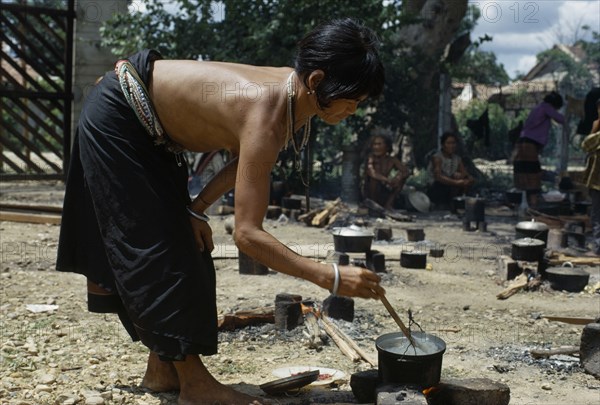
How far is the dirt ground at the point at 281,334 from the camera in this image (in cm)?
372

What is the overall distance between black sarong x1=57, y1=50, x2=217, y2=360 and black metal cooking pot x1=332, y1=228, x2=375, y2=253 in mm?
3766

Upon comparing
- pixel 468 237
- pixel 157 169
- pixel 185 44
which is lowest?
pixel 468 237

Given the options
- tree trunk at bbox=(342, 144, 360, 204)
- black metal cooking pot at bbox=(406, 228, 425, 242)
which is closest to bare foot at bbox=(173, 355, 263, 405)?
black metal cooking pot at bbox=(406, 228, 425, 242)

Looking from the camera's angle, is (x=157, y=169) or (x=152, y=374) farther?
(x=152, y=374)

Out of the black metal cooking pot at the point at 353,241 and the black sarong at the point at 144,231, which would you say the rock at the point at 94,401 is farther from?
the black metal cooking pot at the point at 353,241

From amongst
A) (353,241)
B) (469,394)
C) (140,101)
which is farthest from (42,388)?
(353,241)

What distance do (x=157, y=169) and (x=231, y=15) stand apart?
882 centimetres

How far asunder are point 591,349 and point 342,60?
2.42 m

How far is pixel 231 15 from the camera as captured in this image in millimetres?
11523

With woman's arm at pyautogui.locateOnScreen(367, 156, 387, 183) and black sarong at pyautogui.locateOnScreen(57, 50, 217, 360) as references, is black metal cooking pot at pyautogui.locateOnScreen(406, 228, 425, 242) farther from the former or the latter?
black sarong at pyautogui.locateOnScreen(57, 50, 217, 360)

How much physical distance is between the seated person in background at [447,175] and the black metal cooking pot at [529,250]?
5.60 meters

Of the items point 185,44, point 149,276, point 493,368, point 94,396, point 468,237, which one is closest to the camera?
point 149,276

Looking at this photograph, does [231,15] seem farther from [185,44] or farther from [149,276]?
[149,276]

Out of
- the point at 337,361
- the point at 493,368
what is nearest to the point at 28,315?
the point at 337,361
